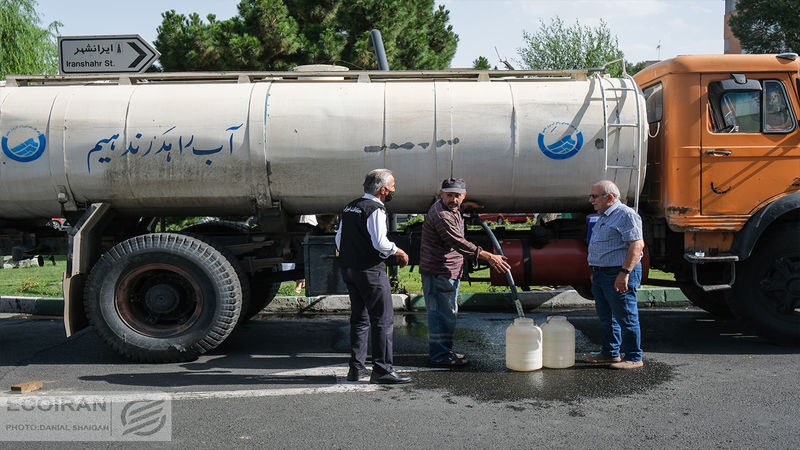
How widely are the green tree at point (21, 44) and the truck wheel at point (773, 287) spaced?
67.6 ft

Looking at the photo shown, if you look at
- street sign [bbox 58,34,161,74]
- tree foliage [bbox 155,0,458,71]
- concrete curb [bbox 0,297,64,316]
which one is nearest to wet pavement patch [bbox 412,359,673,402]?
street sign [bbox 58,34,161,74]

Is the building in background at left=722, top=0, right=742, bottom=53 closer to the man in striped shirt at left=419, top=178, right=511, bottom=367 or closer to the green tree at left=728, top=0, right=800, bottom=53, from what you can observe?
the green tree at left=728, top=0, right=800, bottom=53

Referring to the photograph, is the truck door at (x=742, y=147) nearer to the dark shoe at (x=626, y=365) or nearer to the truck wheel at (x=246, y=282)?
the dark shoe at (x=626, y=365)

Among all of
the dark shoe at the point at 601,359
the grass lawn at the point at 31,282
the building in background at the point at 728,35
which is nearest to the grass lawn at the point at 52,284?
the grass lawn at the point at 31,282

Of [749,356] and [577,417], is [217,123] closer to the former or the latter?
[577,417]

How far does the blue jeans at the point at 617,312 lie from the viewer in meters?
5.51

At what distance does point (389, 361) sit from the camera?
5.22m

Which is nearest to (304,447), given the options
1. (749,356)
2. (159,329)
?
(159,329)

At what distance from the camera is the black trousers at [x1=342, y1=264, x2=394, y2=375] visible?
512cm

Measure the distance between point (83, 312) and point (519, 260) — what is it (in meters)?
4.10

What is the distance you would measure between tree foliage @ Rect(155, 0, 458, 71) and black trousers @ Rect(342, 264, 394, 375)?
385 inches

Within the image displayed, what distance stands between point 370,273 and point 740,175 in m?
3.65

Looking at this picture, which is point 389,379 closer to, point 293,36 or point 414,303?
point 414,303

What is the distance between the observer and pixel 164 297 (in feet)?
19.9
